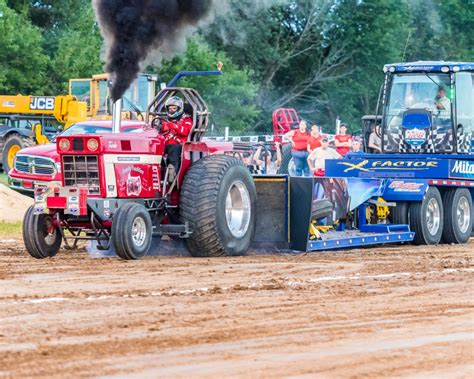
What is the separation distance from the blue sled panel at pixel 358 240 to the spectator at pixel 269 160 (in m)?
10.2

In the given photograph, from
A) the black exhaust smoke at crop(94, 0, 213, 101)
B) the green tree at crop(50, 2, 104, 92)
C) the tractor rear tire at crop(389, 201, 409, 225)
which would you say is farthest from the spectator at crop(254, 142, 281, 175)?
the black exhaust smoke at crop(94, 0, 213, 101)

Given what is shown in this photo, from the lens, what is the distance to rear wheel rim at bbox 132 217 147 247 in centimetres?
1260

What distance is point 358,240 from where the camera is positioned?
15.5 m

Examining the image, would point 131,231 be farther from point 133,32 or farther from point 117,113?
point 133,32

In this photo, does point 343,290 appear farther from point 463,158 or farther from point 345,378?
point 463,158

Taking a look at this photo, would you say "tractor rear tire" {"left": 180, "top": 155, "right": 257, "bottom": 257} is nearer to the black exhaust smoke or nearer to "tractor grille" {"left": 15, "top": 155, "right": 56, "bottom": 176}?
the black exhaust smoke

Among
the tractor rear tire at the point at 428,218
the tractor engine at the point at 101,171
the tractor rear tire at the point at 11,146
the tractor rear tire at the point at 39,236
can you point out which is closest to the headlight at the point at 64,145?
the tractor engine at the point at 101,171

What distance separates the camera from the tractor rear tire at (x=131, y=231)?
12.4 m

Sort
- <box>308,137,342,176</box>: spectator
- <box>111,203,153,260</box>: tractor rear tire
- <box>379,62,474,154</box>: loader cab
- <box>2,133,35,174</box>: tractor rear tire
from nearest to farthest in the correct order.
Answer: <box>111,203,153,260</box>: tractor rear tire
<box>379,62,474,154</box>: loader cab
<box>308,137,342,176</box>: spectator
<box>2,133,35,174</box>: tractor rear tire

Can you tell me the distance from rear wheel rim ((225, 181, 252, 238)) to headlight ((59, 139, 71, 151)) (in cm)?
198

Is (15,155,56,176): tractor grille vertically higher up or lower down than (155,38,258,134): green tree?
lower down

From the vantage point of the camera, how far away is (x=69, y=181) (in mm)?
13000

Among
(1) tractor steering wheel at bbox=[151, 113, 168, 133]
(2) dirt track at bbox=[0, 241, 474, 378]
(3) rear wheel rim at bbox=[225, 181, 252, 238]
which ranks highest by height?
(1) tractor steering wheel at bbox=[151, 113, 168, 133]

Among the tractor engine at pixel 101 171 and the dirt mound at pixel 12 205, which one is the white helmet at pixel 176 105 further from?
the dirt mound at pixel 12 205
